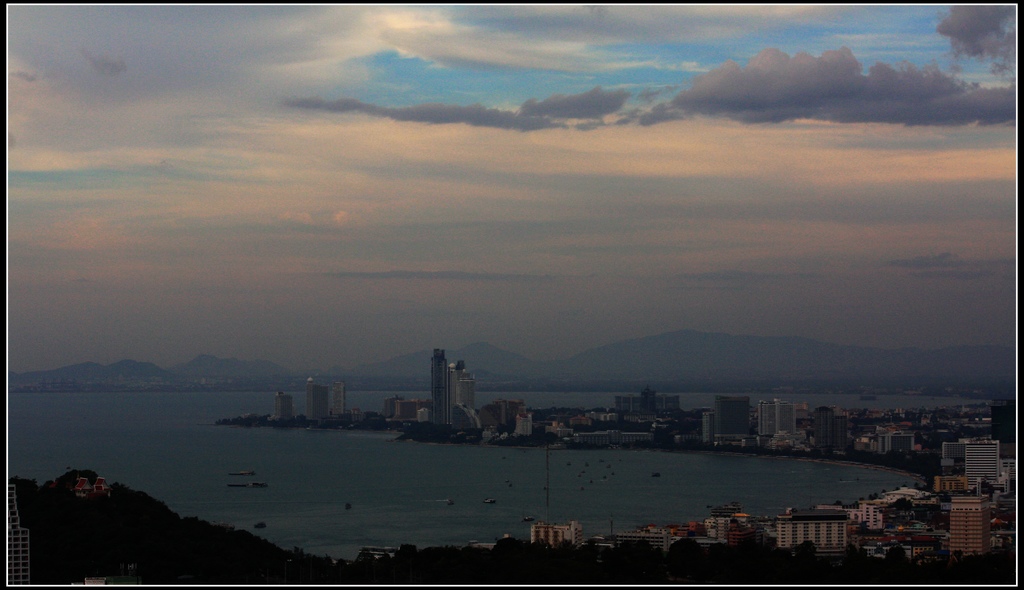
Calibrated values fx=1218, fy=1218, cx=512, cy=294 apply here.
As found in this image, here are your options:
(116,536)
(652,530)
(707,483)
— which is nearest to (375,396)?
(707,483)

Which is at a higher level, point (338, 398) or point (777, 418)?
point (338, 398)

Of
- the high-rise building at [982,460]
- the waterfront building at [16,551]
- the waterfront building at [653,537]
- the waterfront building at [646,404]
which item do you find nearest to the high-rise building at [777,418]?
the waterfront building at [646,404]

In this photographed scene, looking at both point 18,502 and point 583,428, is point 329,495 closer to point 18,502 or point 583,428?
point 18,502

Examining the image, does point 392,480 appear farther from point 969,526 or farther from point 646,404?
point 646,404

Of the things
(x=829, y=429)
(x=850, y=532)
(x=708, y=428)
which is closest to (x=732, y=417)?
(x=708, y=428)

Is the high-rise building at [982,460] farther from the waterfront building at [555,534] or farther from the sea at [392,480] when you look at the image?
the waterfront building at [555,534]

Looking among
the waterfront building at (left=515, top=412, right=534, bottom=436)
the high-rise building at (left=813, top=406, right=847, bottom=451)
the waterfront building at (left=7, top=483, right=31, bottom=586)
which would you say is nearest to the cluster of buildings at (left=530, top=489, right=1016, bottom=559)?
the waterfront building at (left=7, top=483, right=31, bottom=586)
